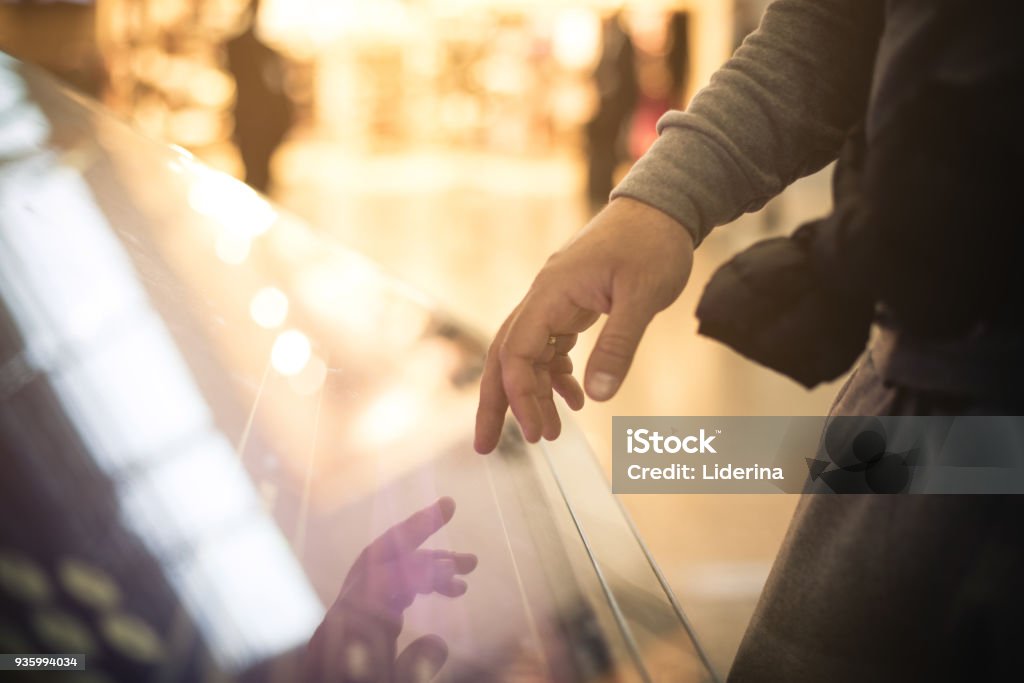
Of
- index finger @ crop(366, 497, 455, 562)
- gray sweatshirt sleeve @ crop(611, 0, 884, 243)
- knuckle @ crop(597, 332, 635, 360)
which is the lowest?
index finger @ crop(366, 497, 455, 562)

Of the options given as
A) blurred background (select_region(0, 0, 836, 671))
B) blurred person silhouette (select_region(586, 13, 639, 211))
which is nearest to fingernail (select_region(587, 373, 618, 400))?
blurred background (select_region(0, 0, 836, 671))

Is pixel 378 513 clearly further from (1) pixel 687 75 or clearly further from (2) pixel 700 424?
(1) pixel 687 75

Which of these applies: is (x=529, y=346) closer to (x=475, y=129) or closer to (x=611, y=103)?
(x=611, y=103)

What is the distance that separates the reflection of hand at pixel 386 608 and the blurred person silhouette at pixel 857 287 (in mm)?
84

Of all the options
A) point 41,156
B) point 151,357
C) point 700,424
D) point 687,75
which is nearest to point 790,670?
point 700,424

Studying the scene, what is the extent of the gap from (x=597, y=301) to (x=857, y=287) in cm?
12

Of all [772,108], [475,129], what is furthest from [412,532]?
[475,129]

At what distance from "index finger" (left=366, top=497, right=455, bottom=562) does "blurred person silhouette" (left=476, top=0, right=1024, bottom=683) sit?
0.05 m

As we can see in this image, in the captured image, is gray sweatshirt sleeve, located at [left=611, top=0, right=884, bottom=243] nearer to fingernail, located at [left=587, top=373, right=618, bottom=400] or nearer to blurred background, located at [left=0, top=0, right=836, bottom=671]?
fingernail, located at [left=587, top=373, right=618, bottom=400]

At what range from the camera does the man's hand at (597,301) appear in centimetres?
46

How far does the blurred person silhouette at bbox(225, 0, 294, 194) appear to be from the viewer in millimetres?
4043

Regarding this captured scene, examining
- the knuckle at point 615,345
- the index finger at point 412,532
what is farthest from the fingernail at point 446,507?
the knuckle at point 615,345

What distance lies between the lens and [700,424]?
0.58m

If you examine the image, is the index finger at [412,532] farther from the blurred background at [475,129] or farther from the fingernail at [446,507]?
the blurred background at [475,129]
